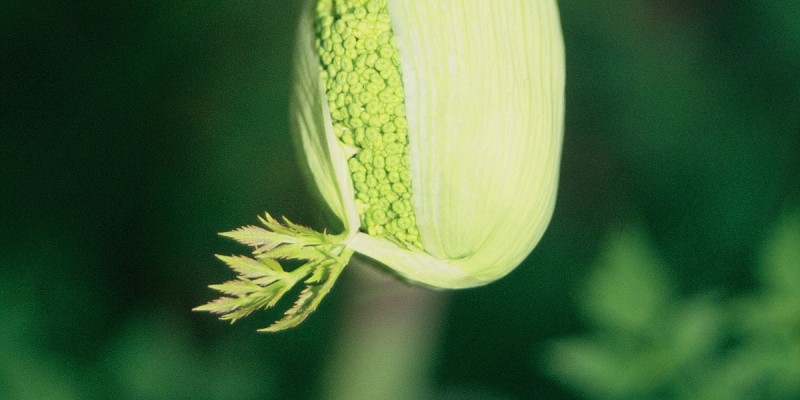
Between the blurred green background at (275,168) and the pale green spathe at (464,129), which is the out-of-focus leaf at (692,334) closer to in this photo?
the pale green spathe at (464,129)

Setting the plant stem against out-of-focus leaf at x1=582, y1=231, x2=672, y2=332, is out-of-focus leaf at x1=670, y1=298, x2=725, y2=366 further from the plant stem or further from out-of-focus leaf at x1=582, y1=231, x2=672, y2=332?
the plant stem

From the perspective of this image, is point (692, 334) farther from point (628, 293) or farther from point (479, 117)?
point (479, 117)

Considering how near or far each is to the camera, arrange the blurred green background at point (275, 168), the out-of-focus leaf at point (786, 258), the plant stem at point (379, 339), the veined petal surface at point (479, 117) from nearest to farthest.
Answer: the veined petal surface at point (479, 117), the out-of-focus leaf at point (786, 258), the plant stem at point (379, 339), the blurred green background at point (275, 168)

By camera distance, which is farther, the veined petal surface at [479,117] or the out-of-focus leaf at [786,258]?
the out-of-focus leaf at [786,258]

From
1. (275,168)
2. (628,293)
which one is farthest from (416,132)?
(275,168)

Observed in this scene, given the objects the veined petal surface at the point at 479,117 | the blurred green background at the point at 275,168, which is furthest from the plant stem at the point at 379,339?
the veined petal surface at the point at 479,117

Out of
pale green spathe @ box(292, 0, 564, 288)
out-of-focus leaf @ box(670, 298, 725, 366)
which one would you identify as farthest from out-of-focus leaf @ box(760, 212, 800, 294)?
pale green spathe @ box(292, 0, 564, 288)

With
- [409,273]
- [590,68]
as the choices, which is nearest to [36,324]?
[409,273]

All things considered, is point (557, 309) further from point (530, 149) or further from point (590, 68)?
point (530, 149)
